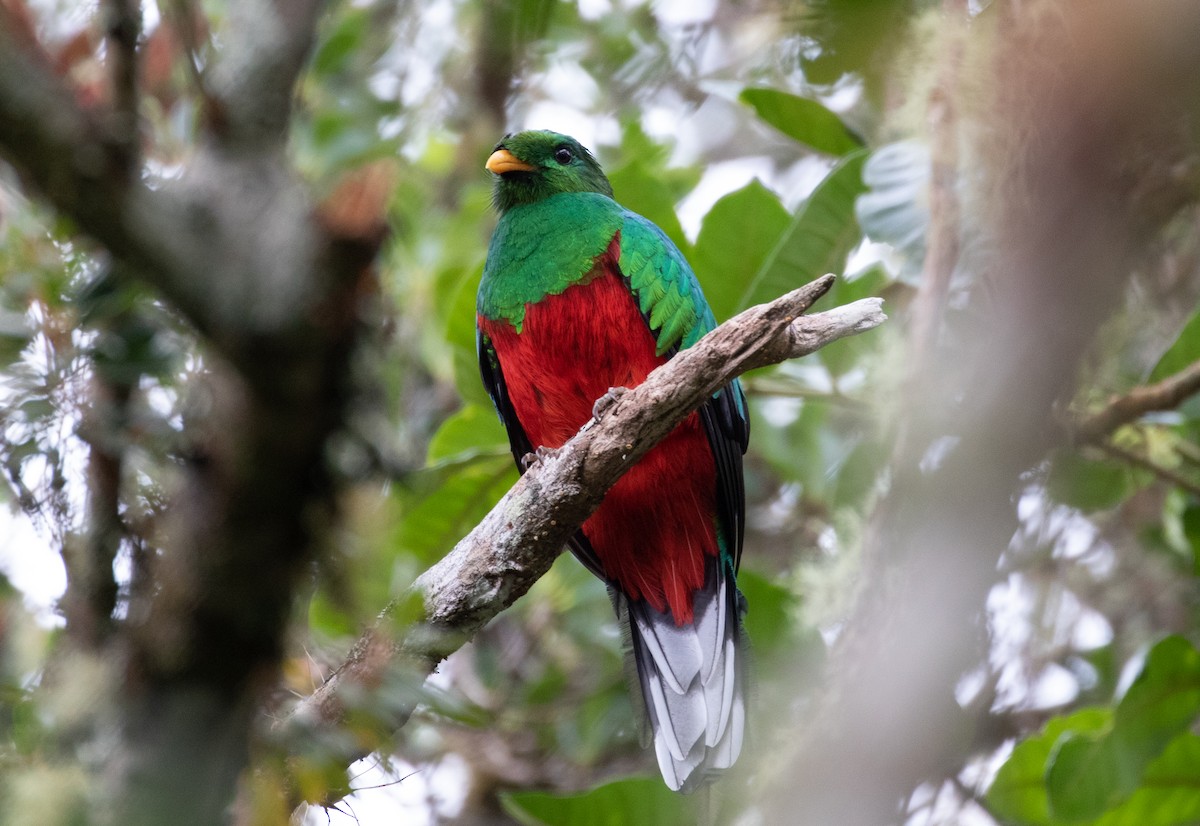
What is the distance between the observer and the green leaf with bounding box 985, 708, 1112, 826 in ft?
11.0

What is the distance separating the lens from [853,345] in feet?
12.5

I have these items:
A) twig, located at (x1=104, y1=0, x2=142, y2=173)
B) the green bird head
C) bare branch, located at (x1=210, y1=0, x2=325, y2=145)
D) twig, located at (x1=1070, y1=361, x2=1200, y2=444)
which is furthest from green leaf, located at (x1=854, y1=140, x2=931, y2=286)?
twig, located at (x1=104, y1=0, x2=142, y2=173)

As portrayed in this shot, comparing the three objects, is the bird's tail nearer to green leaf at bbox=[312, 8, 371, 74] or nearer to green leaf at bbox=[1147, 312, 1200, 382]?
green leaf at bbox=[1147, 312, 1200, 382]

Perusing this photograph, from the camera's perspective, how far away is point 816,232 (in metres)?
3.52

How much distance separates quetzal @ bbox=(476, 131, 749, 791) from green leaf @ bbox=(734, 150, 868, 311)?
13.8 inches

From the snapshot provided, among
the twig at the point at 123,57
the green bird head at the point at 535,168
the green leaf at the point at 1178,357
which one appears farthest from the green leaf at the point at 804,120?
the twig at the point at 123,57

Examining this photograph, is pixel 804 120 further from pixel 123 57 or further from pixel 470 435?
pixel 123 57

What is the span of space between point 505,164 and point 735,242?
2.46 feet

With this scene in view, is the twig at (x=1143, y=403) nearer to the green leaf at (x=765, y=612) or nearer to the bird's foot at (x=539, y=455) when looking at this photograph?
the green leaf at (x=765, y=612)

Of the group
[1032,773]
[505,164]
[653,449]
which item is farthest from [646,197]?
[1032,773]

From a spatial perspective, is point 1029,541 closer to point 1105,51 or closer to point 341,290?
point 1105,51

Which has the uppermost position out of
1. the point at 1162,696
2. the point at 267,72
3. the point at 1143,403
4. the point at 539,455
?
the point at 267,72

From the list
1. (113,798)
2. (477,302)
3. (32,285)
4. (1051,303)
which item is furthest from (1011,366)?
(477,302)

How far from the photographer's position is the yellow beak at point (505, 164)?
3691 mm
